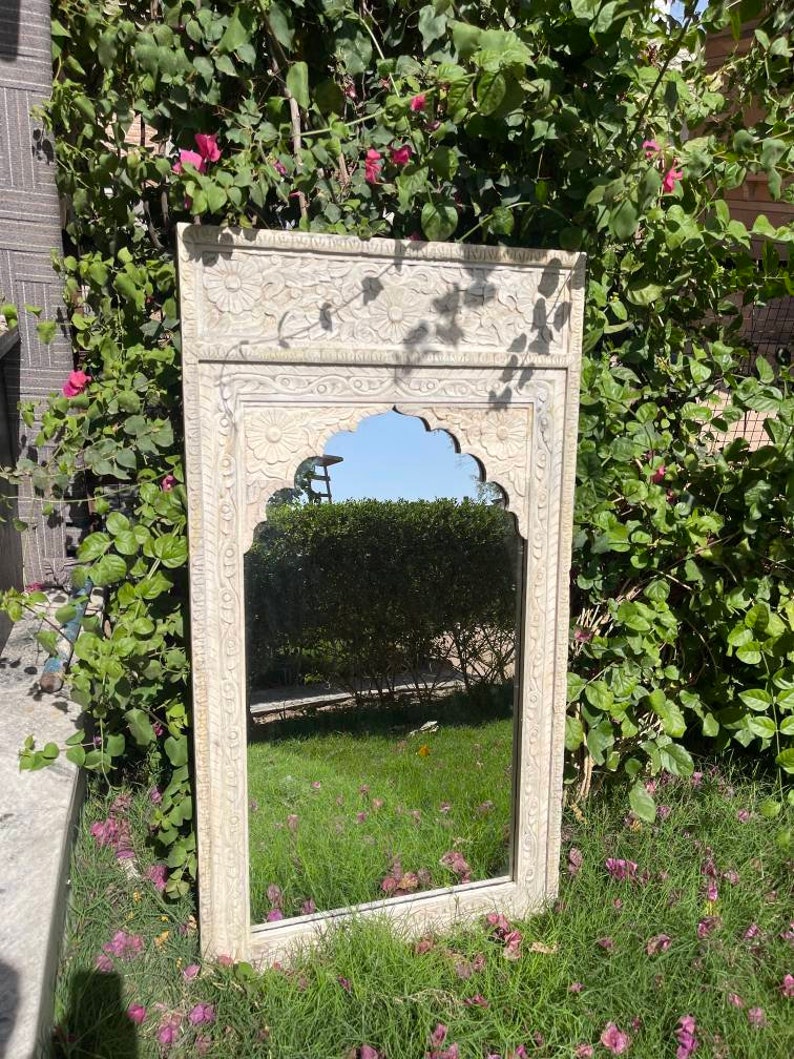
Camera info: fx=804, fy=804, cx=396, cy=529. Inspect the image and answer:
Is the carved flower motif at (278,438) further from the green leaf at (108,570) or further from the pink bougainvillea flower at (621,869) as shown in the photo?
the pink bougainvillea flower at (621,869)

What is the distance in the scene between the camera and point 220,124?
190 cm

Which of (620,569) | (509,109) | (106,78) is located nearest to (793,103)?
(509,109)

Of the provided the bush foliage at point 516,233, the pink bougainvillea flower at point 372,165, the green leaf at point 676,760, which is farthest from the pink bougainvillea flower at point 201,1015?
the pink bougainvillea flower at point 372,165

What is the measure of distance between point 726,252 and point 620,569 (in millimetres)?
916

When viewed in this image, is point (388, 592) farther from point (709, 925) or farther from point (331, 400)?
point (709, 925)

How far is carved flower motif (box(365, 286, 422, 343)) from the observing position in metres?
1.76

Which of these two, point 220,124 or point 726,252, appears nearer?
point 220,124

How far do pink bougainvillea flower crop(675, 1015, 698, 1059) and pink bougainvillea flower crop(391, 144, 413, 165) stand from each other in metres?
2.00

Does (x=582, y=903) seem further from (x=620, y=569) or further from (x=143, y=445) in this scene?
(x=143, y=445)

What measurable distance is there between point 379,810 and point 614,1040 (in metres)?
0.73

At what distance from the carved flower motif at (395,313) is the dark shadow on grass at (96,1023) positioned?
1502mm

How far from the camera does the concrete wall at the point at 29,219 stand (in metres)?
2.18

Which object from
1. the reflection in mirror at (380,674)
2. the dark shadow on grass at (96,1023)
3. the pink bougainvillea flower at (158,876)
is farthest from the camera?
the pink bougainvillea flower at (158,876)

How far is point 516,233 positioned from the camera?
2.01 meters
